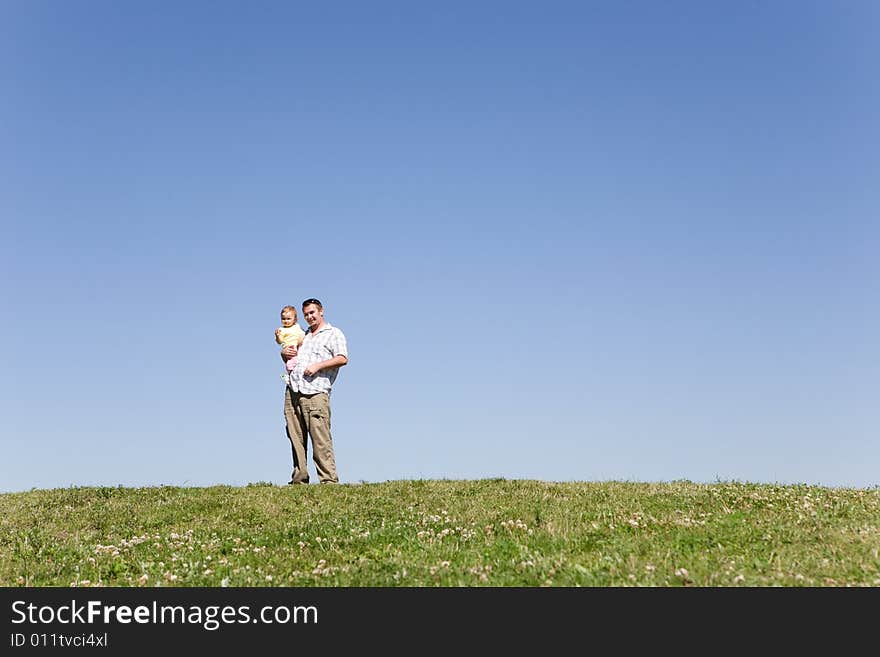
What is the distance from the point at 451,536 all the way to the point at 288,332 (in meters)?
9.81

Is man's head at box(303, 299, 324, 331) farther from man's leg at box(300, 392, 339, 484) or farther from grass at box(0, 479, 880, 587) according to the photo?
grass at box(0, 479, 880, 587)

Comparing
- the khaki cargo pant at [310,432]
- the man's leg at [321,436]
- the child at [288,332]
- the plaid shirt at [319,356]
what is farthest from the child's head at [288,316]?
the man's leg at [321,436]

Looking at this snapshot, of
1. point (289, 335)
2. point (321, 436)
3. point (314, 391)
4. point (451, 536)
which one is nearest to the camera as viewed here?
point (451, 536)

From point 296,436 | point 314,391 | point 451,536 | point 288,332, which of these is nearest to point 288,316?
point 288,332

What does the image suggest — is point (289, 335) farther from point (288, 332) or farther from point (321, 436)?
point (321, 436)

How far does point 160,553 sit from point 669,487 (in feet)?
38.8

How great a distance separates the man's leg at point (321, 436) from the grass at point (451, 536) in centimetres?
125

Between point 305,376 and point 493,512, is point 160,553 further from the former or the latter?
point 305,376

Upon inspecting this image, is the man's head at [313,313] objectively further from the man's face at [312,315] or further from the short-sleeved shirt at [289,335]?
the short-sleeved shirt at [289,335]

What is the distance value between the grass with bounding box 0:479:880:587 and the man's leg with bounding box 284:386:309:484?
1623 millimetres

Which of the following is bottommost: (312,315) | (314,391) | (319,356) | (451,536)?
(451,536)

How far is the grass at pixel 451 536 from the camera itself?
12.0 meters

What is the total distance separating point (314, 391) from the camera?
2200 cm
